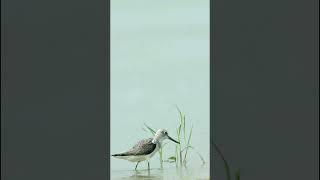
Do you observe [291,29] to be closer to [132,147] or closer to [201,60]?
[201,60]

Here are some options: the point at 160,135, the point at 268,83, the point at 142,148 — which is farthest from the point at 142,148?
the point at 268,83

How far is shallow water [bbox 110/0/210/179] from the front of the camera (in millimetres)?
3723

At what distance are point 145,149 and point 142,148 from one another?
0.02m

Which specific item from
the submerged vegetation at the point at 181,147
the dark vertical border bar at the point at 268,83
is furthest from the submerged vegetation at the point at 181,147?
the dark vertical border bar at the point at 268,83

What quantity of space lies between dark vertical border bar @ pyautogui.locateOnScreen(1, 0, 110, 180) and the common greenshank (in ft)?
0.56

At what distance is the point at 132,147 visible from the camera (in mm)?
3721

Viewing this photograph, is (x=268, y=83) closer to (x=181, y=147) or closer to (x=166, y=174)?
(x=181, y=147)

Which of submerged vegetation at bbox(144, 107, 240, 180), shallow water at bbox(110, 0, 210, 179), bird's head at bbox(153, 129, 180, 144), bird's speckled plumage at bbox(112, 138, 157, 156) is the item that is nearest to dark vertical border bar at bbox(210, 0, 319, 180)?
shallow water at bbox(110, 0, 210, 179)

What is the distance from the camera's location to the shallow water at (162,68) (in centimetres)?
372

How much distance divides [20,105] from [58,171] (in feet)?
1.36

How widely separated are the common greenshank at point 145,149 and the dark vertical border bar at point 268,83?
0.38 metres

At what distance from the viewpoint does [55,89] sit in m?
3.54

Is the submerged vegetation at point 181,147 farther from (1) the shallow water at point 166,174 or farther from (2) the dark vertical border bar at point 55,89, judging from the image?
(2) the dark vertical border bar at point 55,89

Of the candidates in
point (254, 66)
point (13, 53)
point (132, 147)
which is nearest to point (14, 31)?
point (13, 53)
